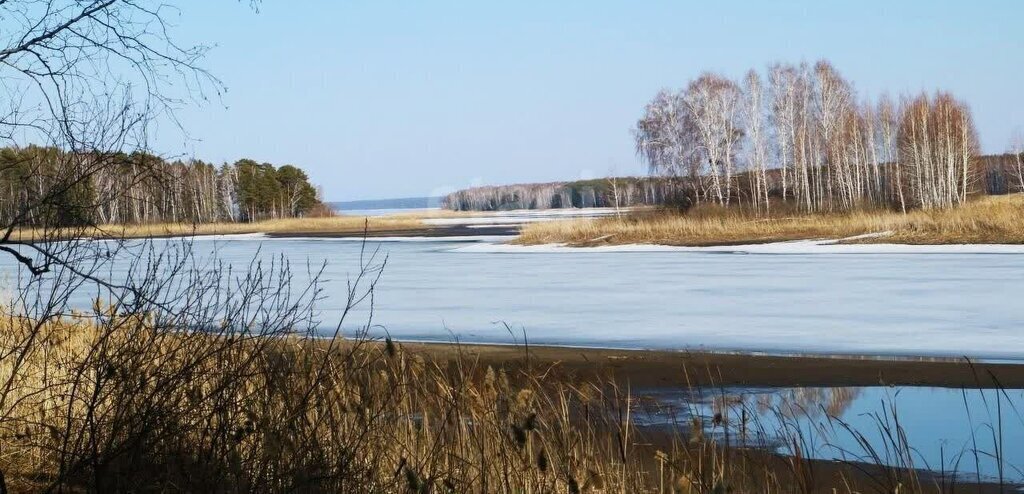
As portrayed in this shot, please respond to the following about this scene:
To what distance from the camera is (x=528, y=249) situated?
3359cm

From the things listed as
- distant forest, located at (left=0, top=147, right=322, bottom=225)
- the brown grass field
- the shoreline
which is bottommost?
the shoreline

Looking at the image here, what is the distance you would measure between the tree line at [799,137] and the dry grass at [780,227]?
8.48 m

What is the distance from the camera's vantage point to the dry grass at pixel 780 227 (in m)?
28.3

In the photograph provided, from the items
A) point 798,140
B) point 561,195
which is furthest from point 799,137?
point 561,195

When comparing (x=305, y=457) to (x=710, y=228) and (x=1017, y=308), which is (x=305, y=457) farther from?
(x=710, y=228)

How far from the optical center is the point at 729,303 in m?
15.1

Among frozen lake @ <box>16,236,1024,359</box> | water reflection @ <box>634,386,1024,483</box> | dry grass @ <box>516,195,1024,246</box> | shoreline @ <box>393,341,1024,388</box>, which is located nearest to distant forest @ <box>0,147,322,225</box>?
water reflection @ <box>634,386,1024,483</box>

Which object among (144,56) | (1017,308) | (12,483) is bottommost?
(1017,308)

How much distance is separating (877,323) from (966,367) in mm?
3371

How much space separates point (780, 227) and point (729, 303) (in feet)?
71.1

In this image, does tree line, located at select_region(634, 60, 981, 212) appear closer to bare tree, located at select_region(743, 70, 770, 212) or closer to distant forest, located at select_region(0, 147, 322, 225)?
bare tree, located at select_region(743, 70, 770, 212)

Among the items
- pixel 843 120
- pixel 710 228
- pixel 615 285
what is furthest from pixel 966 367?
pixel 843 120

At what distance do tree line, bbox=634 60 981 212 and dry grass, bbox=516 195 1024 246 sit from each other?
848cm

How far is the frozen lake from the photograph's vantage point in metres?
11.3
